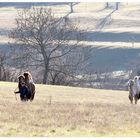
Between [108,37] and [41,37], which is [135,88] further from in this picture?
[108,37]

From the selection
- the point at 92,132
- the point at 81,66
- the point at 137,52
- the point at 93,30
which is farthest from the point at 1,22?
the point at 92,132

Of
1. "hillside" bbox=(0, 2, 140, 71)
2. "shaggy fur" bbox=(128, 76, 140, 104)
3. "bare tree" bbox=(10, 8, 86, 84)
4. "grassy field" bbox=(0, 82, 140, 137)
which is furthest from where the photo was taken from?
"hillside" bbox=(0, 2, 140, 71)

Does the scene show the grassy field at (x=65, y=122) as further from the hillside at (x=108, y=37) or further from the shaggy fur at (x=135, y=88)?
the hillside at (x=108, y=37)

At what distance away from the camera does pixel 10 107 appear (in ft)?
76.7

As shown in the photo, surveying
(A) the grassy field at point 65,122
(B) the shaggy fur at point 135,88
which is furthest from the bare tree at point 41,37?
(A) the grassy field at point 65,122

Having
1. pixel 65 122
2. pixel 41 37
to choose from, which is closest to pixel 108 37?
pixel 41 37

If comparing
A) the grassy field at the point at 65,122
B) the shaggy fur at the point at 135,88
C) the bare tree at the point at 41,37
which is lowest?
the grassy field at the point at 65,122

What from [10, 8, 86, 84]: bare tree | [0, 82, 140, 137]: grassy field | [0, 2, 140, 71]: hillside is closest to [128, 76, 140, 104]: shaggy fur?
[0, 82, 140, 137]: grassy field

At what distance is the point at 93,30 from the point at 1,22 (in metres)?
27.2

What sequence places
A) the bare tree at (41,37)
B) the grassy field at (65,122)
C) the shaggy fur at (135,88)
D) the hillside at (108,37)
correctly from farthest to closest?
the hillside at (108,37), the bare tree at (41,37), the shaggy fur at (135,88), the grassy field at (65,122)

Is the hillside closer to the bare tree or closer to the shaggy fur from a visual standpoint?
the bare tree

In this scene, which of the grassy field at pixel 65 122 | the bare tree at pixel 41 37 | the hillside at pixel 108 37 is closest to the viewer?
the grassy field at pixel 65 122

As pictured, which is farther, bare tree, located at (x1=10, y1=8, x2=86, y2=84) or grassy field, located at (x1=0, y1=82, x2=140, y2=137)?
bare tree, located at (x1=10, y1=8, x2=86, y2=84)

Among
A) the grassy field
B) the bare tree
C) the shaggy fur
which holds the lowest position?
the grassy field
